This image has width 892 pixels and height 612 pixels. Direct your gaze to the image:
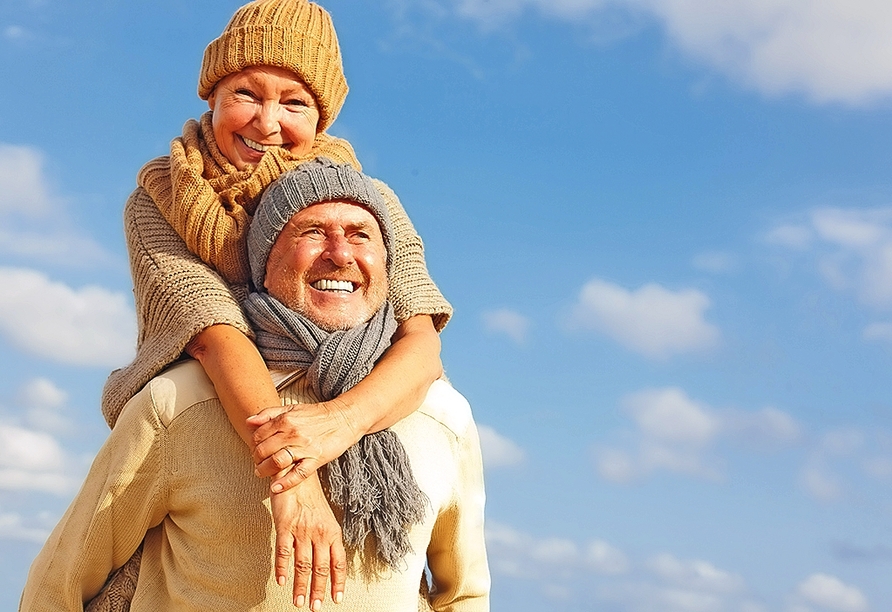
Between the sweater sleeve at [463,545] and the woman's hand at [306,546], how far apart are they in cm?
76

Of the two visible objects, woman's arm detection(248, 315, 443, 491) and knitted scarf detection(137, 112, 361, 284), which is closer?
woman's arm detection(248, 315, 443, 491)

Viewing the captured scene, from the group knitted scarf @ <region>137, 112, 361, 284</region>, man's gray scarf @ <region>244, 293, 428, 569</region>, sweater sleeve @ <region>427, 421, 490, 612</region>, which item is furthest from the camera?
sweater sleeve @ <region>427, 421, 490, 612</region>

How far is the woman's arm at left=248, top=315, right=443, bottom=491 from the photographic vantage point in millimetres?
3842

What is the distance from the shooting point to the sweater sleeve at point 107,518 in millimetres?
4277

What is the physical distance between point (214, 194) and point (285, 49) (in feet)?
2.16

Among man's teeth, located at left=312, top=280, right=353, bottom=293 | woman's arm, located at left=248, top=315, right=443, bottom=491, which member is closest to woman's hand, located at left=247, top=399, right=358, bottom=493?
woman's arm, located at left=248, top=315, right=443, bottom=491

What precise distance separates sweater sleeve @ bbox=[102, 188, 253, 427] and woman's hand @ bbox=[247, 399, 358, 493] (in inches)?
20.8

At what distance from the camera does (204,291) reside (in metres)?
4.39

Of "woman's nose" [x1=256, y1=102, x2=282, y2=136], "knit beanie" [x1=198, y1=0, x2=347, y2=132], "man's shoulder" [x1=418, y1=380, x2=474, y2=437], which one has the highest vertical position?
"knit beanie" [x1=198, y1=0, x2=347, y2=132]

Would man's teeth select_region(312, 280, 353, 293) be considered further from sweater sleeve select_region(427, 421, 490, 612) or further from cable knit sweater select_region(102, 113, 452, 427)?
sweater sleeve select_region(427, 421, 490, 612)

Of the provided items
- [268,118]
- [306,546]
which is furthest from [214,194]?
[306,546]

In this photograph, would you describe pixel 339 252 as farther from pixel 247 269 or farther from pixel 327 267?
pixel 247 269

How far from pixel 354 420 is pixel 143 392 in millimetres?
831

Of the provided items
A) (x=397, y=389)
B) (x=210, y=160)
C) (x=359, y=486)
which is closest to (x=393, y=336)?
(x=397, y=389)
